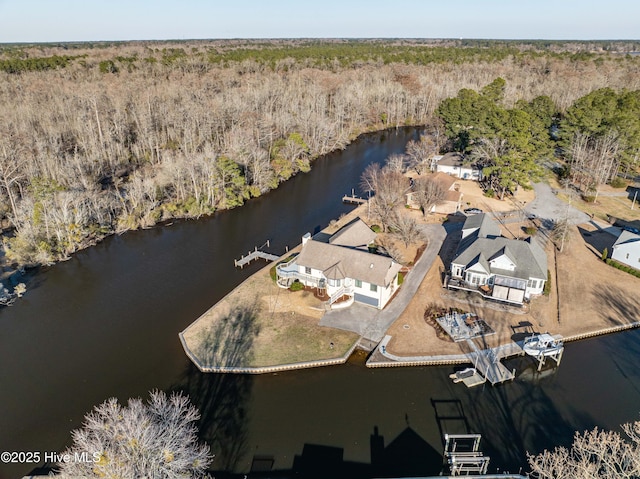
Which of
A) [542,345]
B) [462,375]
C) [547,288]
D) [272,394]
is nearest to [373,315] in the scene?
[462,375]

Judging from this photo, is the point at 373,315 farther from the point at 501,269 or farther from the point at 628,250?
the point at 628,250

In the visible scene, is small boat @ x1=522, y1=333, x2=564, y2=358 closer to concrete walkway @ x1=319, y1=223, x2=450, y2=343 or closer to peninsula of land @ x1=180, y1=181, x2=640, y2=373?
peninsula of land @ x1=180, y1=181, x2=640, y2=373

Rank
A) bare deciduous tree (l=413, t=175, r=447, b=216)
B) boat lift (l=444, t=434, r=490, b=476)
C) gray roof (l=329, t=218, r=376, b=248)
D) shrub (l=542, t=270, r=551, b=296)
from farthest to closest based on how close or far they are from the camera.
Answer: bare deciduous tree (l=413, t=175, r=447, b=216) → gray roof (l=329, t=218, r=376, b=248) → shrub (l=542, t=270, r=551, b=296) → boat lift (l=444, t=434, r=490, b=476)

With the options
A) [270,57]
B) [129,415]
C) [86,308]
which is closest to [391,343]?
[129,415]

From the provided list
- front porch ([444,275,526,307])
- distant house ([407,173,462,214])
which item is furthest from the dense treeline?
front porch ([444,275,526,307])

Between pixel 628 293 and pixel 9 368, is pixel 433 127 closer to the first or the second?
pixel 628 293

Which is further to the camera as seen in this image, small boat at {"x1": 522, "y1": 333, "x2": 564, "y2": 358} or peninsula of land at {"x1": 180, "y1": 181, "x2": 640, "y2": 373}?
peninsula of land at {"x1": 180, "y1": 181, "x2": 640, "y2": 373}

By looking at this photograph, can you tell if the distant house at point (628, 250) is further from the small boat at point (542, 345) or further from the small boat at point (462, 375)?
the small boat at point (462, 375)
